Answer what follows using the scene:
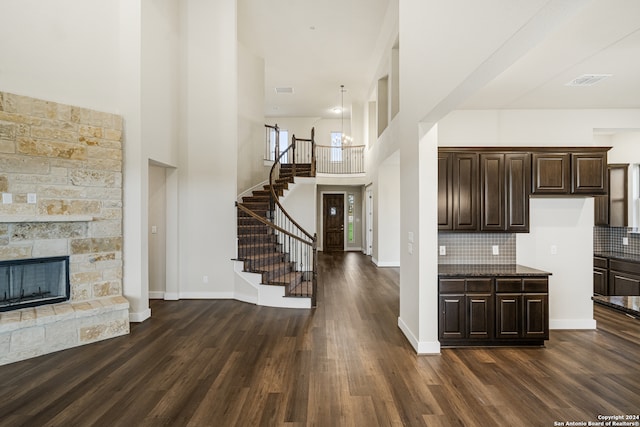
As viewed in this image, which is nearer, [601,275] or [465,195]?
[465,195]

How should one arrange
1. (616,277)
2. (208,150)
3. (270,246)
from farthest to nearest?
1. (270,246)
2. (208,150)
3. (616,277)

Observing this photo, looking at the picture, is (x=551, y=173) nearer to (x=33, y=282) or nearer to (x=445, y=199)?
(x=445, y=199)

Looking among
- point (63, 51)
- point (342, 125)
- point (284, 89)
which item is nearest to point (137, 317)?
point (63, 51)

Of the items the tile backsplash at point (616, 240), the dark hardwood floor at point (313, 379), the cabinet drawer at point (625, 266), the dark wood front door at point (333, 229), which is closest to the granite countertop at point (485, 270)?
the dark hardwood floor at point (313, 379)

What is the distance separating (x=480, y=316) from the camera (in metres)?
3.51

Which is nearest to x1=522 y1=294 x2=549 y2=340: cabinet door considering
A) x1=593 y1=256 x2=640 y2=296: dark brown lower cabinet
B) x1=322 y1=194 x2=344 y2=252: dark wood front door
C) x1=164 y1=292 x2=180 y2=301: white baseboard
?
x1=593 y1=256 x2=640 y2=296: dark brown lower cabinet

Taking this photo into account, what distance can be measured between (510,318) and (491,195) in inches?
57.7

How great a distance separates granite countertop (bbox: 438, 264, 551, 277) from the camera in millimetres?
3498

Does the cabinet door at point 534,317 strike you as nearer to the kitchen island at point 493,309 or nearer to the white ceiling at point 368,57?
the kitchen island at point 493,309

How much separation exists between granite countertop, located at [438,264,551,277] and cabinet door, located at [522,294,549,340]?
0.90 ft

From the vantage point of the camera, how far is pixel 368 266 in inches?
354

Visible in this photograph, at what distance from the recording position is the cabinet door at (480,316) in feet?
11.5

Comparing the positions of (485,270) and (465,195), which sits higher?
(465,195)

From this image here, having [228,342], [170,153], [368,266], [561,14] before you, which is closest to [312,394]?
[228,342]
